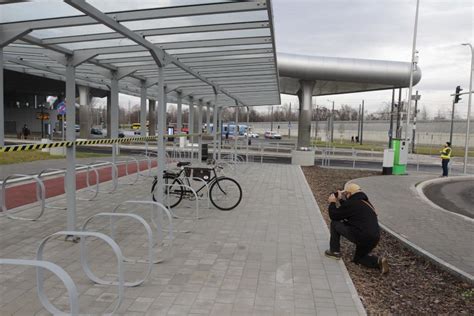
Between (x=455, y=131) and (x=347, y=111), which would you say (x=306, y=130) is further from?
(x=347, y=111)

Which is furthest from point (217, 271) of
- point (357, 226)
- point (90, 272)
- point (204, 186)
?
point (204, 186)

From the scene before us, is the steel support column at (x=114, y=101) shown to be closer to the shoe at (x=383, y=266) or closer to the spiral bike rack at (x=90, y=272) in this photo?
the spiral bike rack at (x=90, y=272)

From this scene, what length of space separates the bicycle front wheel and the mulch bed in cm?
287

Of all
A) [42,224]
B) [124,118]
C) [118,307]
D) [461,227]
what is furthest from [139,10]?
[124,118]

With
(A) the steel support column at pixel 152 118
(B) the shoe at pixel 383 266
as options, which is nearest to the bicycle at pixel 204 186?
(B) the shoe at pixel 383 266

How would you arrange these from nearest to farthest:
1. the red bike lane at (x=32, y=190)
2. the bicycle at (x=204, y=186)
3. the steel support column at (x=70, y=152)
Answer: the steel support column at (x=70, y=152) → the bicycle at (x=204, y=186) → the red bike lane at (x=32, y=190)

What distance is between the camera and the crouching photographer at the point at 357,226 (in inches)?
198

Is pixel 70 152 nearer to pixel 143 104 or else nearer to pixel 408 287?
pixel 408 287

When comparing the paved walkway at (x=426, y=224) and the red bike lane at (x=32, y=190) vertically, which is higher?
the red bike lane at (x=32, y=190)

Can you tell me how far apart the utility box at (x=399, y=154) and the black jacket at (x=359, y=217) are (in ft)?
42.1

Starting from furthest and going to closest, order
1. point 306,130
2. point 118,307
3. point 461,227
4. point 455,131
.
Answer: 1. point 455,131
2. point 306,130
3. point 461,227
4. point 118,307

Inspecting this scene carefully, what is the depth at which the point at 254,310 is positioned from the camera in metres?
Answer: 3.70

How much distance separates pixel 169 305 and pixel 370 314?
1.95m

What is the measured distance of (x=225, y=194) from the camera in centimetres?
859
